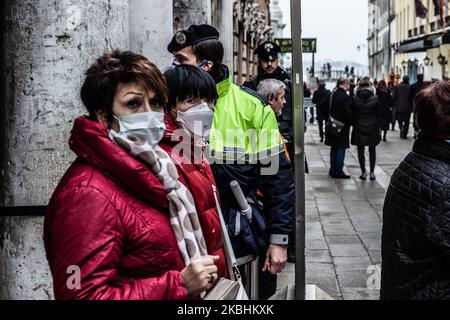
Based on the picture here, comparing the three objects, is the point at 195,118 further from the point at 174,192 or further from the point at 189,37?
the point at 189,37

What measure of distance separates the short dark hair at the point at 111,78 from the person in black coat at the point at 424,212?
4.28 feet

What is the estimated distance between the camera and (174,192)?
7.50 ft

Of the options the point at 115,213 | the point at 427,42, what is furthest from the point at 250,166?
the point at 427,42

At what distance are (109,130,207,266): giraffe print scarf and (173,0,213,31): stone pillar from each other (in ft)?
18.7

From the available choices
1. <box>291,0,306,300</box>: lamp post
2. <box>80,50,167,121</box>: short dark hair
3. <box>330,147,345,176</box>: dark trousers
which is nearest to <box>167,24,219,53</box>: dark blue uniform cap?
<box>291,0,306,300</box>: lamp post

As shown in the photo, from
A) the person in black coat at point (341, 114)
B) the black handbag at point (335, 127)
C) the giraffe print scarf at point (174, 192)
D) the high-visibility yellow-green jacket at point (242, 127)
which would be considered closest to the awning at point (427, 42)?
the person in black coat at point (341, 114)

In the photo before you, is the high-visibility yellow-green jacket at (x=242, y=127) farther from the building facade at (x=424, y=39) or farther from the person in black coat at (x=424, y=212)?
the building facade at (x=424, y=39)

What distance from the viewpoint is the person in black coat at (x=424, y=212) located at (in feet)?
9.79

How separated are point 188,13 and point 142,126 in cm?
587

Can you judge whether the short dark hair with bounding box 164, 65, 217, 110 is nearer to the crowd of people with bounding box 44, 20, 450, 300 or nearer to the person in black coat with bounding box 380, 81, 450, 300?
the crowd of people with bounding box 44, 20, 450, 300

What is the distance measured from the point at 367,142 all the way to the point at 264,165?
343 inches

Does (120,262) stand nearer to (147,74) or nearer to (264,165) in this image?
(147,74)

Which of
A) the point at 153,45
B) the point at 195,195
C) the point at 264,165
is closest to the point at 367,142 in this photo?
the point at 153,45

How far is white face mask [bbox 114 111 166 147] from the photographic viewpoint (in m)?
2.21
